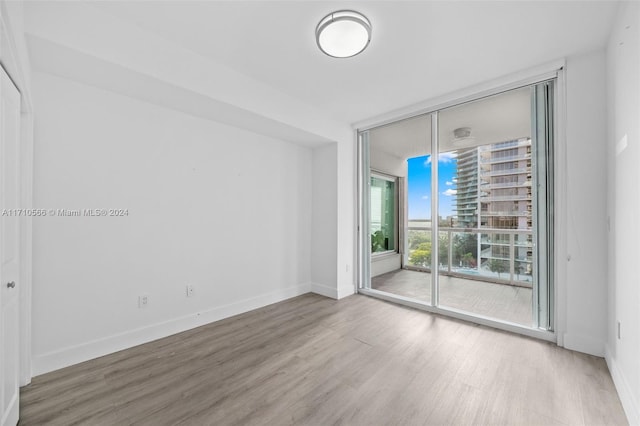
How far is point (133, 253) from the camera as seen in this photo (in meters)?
2.60

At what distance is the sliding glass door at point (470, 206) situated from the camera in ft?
8.99

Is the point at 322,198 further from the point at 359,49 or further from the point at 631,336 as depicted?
the point at 631,336

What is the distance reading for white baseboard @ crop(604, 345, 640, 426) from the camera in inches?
61.4

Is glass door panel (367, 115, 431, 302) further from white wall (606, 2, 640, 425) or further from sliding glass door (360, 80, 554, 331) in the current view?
white wall (606, 2, 640, 425)

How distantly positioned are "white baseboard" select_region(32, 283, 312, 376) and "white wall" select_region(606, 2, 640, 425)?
11.0ft

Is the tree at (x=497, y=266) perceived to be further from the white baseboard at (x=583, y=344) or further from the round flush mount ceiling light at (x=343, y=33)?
the round flush mount ceiling light at (x=343, y=33)

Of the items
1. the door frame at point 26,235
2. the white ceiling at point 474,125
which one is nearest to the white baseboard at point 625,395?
the white ceiling at point 474,125

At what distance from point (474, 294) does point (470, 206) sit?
106cm

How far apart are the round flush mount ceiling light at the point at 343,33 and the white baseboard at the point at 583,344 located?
10.2 ft

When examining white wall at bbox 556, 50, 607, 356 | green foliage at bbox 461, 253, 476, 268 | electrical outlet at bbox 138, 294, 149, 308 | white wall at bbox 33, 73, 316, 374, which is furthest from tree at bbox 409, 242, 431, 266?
electrical outlet at bbox 138, 294, 149, 308

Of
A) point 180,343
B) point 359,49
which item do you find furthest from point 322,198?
point 180,343

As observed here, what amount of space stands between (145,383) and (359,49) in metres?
3.06

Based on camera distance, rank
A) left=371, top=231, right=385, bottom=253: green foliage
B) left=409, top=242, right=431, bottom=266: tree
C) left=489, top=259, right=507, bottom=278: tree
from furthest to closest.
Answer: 1. left=371, top=231, right=385, bottom=253: green foliage
2. left=409, top=242, right=431, bottom=266: tree
3. left=489, top=259, right=507, bottom=278: tree

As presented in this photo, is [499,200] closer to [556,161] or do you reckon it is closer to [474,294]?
[556,161]
